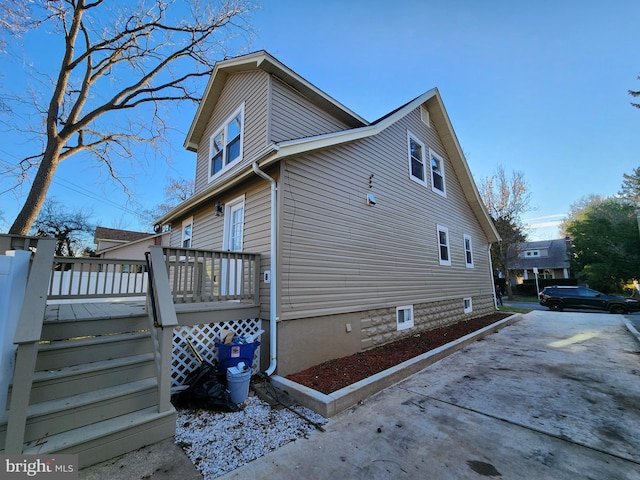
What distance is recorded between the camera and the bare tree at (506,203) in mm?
22234

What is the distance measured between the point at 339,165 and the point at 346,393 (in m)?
4.36

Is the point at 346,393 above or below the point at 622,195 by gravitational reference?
below

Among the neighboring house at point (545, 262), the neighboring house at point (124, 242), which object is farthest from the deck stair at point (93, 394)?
the neighboring house at point (545, 262)

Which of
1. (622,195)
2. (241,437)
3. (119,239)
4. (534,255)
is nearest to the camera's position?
(241,437)

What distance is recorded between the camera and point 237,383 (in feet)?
11.9

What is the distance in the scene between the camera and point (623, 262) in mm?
20641

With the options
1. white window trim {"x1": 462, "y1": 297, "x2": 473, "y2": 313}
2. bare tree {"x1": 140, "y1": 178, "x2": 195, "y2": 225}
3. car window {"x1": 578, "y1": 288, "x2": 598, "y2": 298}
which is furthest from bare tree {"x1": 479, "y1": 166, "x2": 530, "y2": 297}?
bare tree {"x1": 140, "y1": 178, "x2": 195, "y2": 225}

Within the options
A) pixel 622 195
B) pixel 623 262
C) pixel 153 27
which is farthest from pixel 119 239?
pixel 622 195

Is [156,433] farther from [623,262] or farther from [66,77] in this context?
[623,262]

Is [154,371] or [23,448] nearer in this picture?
[23,448]

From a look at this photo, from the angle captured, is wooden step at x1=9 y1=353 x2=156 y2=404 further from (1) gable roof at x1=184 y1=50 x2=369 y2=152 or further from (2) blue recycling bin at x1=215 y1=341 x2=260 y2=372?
(1) gable roof at x1=184 y1=50 x2=369 y2=152

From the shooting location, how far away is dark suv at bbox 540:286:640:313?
13.7 metres

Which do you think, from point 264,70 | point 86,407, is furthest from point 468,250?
point 86,407

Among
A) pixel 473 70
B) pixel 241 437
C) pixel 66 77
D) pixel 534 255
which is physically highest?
pixel 66 77
